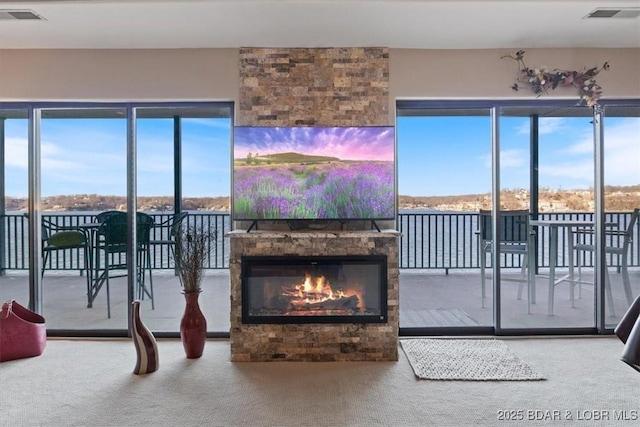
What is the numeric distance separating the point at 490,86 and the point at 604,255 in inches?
76.8

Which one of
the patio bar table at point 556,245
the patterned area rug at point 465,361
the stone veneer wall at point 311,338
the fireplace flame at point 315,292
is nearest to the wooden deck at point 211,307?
the patio bar table at point 556,245

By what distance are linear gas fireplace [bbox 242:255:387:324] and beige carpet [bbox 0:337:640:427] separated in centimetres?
37

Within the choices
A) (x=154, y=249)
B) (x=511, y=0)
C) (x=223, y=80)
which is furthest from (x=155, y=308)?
(x=511, y=0)

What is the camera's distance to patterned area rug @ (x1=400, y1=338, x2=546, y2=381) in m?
2.86

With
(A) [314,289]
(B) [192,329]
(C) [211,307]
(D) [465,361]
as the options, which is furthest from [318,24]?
(D) [465,361]

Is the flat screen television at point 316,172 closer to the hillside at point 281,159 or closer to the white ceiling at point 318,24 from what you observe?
the hillside at point 281,159

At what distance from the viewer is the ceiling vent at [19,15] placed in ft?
9.23

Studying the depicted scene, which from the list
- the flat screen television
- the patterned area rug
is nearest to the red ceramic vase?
the flat screen television

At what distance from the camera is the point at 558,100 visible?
12.0 feet

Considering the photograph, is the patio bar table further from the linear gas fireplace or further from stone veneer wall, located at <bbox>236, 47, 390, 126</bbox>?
stone veneer wall, located at <bbox>236, 47, 390, 126</bbox>

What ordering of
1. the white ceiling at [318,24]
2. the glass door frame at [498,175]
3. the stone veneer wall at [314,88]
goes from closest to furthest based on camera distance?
the white ceiling at [318,24], the stone veneer wall at [314,88], the glass door frame at [498,175]

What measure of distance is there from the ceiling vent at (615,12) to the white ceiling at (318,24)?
0.18 feet

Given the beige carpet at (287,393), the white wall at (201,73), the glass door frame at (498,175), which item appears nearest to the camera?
the beige carpet at (287,393)

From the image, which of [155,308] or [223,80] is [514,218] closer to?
[223,80]
